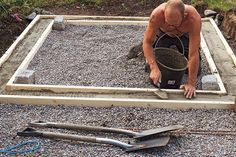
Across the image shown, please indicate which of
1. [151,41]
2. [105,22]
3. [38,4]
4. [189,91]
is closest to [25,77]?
[151,41]

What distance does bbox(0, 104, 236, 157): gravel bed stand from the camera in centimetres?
419

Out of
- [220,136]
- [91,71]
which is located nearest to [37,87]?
[91,71]

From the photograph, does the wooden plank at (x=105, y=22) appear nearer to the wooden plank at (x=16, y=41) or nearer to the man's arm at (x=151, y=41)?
the wooden plank at (x=16, y=41)

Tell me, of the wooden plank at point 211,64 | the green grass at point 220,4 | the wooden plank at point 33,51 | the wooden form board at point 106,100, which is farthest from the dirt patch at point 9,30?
the green grass at point 220,4

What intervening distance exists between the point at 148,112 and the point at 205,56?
174cm

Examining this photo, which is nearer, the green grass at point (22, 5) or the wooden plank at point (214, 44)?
the wooden plank at point (214, 44)

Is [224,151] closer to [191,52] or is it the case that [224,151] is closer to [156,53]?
[191,52]

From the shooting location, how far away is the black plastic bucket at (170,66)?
5.12 meters

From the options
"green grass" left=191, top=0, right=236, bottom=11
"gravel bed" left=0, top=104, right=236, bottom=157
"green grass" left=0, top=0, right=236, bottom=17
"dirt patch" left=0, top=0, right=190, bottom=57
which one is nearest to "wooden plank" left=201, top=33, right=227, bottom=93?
"gravel bed" left=0, top=104, right=236, bottom=157

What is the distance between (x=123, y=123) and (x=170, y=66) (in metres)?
1.15

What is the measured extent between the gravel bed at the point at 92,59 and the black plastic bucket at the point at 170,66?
10.7 inches

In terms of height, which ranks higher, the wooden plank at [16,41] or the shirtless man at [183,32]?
the shirtless man at [183,32]

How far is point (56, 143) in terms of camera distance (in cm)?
430

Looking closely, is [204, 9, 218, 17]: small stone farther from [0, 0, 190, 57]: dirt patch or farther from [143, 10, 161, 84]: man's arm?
[143, 10, 161, 84]: man's arm
